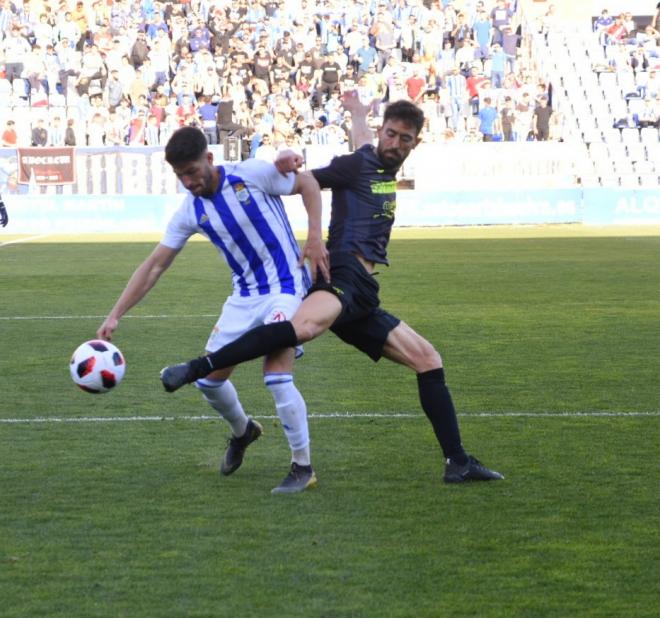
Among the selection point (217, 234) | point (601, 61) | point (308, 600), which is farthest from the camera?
point (601, 61)

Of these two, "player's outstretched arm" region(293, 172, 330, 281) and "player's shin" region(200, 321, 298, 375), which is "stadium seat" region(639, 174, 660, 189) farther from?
"player's shin" region(200, 321, 298, 375)

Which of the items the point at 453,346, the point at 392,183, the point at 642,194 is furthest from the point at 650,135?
the point at 392,183

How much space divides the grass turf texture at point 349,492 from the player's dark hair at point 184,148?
1.41m

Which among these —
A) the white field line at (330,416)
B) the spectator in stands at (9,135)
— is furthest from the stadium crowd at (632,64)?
the white field line at (330,416)

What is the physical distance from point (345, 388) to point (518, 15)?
27.2 meters

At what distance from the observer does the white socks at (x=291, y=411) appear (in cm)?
605

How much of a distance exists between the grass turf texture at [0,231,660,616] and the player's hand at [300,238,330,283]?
94cm

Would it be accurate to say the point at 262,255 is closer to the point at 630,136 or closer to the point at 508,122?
the point at 508,122

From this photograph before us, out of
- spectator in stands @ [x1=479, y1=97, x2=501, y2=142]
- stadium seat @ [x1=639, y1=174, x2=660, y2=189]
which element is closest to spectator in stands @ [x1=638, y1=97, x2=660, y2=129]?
stadium seat @ [x1=639, y1=174, x2=660, y2=189]

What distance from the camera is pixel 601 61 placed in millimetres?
34469

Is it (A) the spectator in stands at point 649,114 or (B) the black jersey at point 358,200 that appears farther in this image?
(A) the spectator in stands at point 649,114

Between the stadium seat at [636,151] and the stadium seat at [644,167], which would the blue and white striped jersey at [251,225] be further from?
the stadium seat at [636,151]

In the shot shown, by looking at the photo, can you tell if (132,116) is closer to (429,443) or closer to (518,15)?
(518,15)

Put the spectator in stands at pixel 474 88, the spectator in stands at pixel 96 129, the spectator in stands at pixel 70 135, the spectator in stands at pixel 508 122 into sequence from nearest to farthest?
the spectator in stands at pixel 70 135, the spectator in stands at pixel 96 129, the spectator in stands at pixel 508 122, the spectator in stands at pixel 474 88
